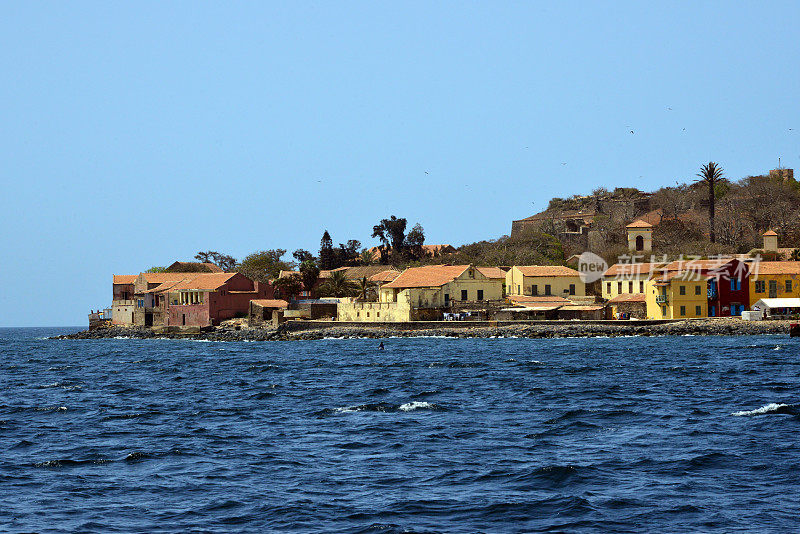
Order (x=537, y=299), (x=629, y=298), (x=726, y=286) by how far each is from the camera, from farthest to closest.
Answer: (x=537, y=299) → (x=629, y=298) → (x=726, y=286)

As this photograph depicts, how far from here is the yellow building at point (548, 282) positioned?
9044 centimetres

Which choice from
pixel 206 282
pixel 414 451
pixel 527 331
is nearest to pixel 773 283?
pixel 527 331

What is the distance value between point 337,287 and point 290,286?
18.4ft

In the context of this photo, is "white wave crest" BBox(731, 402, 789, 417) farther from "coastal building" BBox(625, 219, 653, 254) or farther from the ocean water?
"coastal building" BBox(625, 219, 653, 254)

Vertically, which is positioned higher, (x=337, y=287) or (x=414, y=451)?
(x=337, y=287)

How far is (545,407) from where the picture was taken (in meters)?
30.6

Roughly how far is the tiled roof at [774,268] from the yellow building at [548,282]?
18.7m

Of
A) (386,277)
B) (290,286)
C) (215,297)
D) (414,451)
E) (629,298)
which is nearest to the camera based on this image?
(414,451)

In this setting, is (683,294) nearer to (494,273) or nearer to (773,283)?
(773,283)

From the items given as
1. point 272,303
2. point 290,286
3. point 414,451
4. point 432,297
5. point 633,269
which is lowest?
point 414,451

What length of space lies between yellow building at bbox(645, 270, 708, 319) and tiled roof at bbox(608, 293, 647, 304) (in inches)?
168

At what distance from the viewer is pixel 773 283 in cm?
7712

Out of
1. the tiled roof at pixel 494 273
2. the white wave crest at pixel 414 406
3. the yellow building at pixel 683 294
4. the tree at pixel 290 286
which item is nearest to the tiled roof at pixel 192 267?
the tree at pixel 290 286

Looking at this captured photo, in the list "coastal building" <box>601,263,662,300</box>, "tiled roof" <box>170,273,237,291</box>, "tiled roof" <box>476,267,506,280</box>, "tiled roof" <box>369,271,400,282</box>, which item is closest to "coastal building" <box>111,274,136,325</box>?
"tiled roof" <box>170,273,237,291</box>
